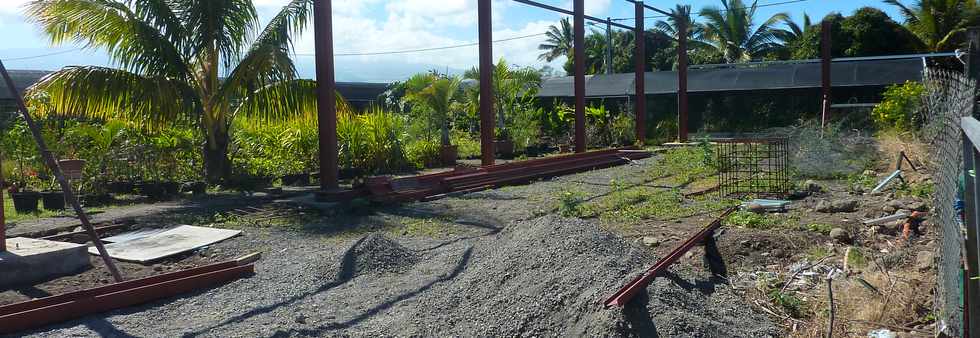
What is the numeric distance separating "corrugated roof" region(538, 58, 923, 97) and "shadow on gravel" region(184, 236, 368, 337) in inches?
939

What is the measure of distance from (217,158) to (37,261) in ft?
24.5

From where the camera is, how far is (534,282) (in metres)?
5.67

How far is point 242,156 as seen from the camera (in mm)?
16156

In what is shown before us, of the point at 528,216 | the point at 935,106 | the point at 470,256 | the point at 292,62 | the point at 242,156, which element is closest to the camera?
the point at 935,106

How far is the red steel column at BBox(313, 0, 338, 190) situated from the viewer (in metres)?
12.5

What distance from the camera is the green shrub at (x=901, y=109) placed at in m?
18.0

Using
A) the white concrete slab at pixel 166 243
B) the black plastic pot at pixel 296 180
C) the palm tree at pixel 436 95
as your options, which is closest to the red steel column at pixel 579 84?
the palm tree at pixel 436 95

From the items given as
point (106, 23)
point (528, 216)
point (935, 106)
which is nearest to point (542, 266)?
point (935, 106)

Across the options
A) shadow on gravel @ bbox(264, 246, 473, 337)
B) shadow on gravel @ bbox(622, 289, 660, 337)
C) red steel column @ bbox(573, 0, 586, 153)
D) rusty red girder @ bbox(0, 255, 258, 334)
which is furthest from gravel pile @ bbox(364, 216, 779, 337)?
red steel column @ bbox(573, 0, 586, 153)

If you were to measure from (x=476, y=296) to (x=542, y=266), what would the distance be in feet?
1.79

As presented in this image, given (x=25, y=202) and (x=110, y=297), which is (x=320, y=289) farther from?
(x=25, y=202)

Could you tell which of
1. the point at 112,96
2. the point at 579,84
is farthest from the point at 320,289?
the point at 579,84

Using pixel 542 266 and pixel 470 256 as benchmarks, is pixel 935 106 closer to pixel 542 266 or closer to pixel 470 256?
pixel 542 266

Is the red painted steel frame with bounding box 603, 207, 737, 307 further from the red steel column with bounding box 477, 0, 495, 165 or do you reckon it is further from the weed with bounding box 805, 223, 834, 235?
the red steel column with bounding box 477, 0, 495, 165
